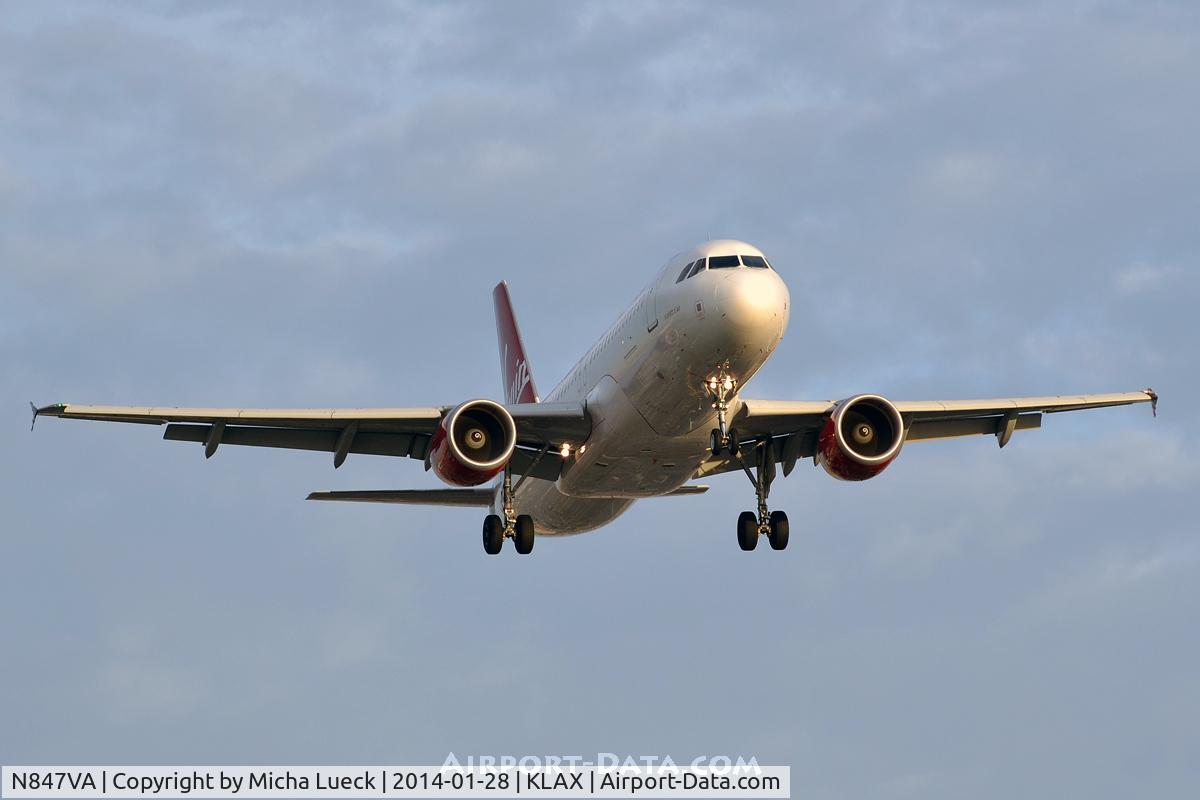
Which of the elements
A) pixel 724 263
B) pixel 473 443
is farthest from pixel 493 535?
pixel 724 263

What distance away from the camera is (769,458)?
142 ft

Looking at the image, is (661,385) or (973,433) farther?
(973,433)

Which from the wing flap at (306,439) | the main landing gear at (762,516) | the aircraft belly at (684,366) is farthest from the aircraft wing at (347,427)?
the main landing gear at (762,516)

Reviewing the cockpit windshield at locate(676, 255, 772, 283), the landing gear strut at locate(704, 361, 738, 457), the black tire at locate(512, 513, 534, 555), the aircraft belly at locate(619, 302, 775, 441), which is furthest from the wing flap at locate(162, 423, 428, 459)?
the cockpit windshield at locate(676, 255, 772, 283)

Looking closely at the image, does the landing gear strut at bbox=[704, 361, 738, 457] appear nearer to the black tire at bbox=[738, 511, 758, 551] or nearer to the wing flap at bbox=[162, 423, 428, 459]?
the black tire at bbox=[738, 511, 758, 551]

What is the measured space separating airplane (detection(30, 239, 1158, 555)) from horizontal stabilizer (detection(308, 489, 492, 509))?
0.06 m

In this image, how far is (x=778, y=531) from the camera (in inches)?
1689

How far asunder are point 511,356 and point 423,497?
13259mm

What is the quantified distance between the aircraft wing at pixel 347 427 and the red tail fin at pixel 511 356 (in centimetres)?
1240

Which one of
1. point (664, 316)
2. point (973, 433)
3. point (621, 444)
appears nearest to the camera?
point (664, 316)

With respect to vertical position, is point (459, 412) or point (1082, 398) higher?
point (1082, 398)

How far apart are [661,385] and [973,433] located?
12349mm

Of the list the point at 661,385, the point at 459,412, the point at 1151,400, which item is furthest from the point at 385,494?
the point at 1151,400

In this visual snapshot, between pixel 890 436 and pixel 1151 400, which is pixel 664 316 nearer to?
pixel 890 436
